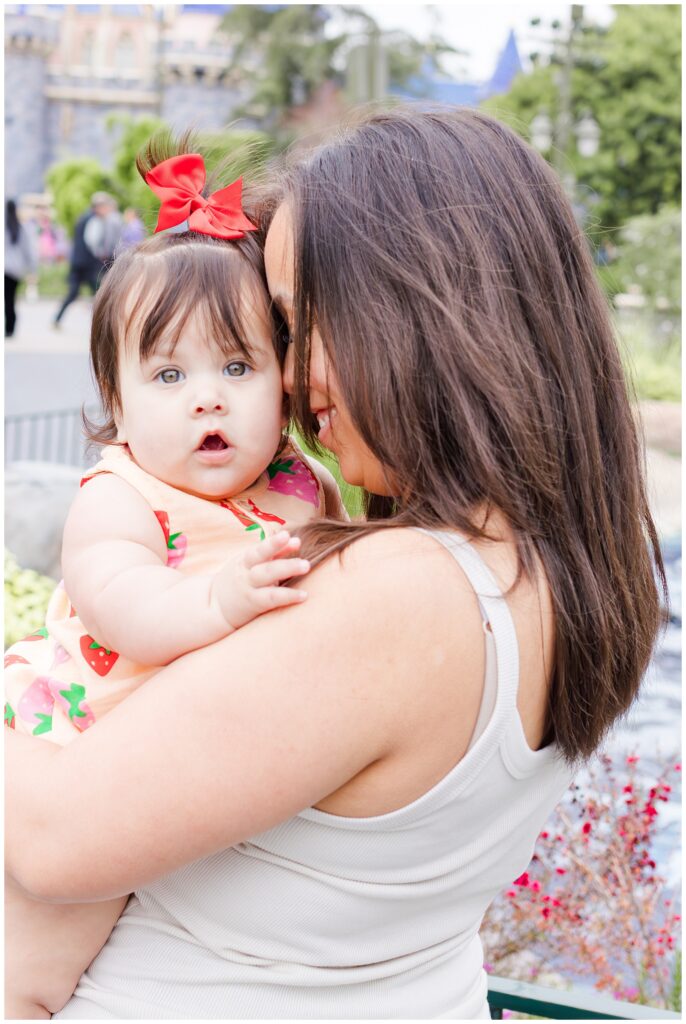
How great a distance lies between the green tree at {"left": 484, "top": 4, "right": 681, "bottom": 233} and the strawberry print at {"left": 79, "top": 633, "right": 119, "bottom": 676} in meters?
22.0

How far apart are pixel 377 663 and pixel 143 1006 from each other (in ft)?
1.60

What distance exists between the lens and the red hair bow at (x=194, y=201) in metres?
1.60

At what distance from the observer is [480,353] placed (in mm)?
1185

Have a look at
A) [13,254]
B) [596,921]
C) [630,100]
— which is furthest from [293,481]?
[630,100]

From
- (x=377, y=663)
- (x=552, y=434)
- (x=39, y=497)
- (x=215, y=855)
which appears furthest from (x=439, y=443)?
(x=39, y=497)

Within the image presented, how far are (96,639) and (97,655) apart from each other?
43mm

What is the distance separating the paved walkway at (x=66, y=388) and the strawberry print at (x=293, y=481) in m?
0.35

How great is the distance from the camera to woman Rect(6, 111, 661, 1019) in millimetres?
1102

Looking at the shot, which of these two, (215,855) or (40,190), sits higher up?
(215,855)

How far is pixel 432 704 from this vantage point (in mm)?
1110

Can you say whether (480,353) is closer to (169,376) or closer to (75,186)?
(169,376)

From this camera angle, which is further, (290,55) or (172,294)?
(290,55)

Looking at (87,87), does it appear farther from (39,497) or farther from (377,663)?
(377,663)

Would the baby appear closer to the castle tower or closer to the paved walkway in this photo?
the paved walkway
